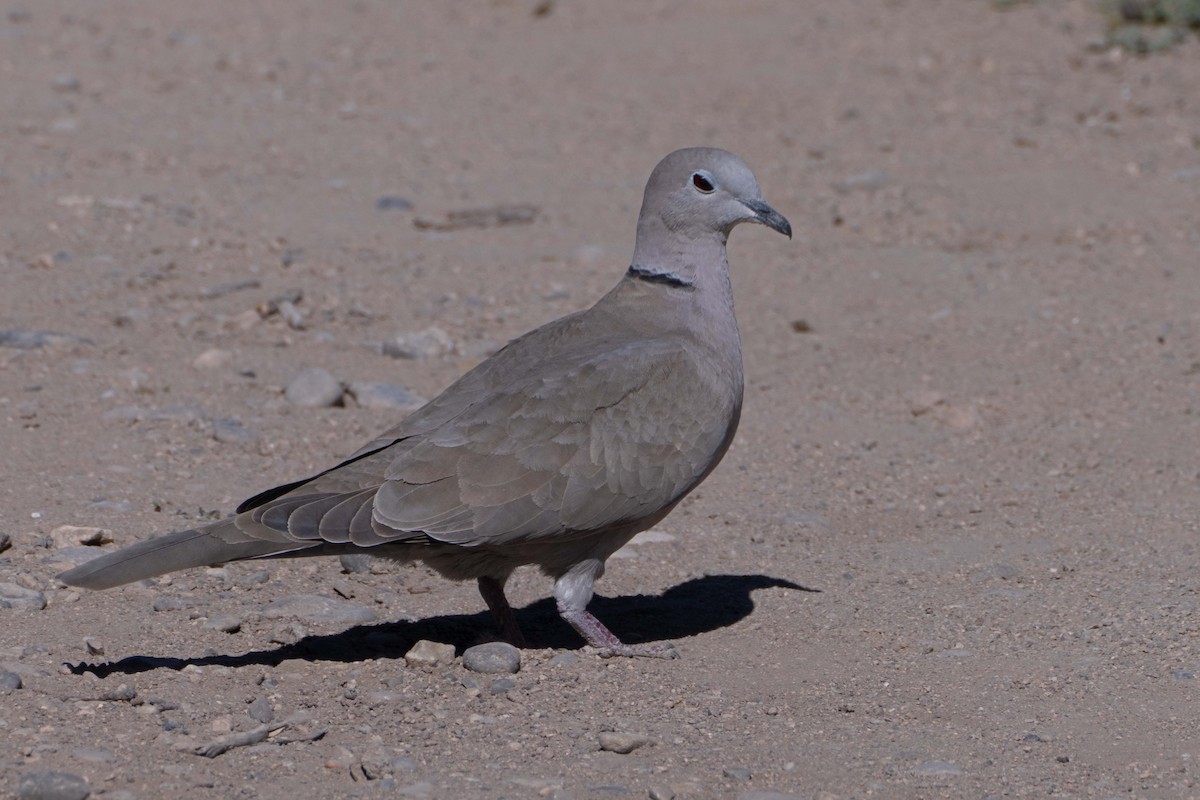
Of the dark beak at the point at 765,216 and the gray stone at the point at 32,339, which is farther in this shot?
the gray stone at the point at 32,339

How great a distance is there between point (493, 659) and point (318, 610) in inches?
28.4

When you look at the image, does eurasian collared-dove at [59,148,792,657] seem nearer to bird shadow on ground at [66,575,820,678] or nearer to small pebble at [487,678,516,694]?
bird shadow on ground at [66,575,820,678]

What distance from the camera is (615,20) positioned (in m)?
13.2

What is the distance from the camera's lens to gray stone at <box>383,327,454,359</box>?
23.9 ft

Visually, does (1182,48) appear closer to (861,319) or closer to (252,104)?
(861,319)

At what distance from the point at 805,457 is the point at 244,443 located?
7.56ft

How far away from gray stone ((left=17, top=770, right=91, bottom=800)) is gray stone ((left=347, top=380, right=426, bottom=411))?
3.20m

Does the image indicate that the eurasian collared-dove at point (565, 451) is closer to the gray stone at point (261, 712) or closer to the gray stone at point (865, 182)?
the gray stone at point (261, 712)

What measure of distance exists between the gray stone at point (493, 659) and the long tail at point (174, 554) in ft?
1.91

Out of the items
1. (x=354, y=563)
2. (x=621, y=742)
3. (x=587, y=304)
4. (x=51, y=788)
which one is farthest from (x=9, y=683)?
(x=587, y=304)

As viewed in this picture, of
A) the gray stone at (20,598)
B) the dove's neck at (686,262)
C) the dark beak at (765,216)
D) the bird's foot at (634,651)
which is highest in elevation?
the dark beak at (765,216)

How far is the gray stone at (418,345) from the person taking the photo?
7297 mm

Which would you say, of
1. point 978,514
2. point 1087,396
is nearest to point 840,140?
point 1087,396

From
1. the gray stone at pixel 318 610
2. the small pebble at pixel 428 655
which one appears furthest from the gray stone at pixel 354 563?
the small pebble at pixel 428 655
